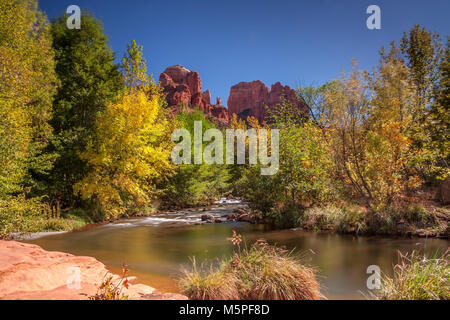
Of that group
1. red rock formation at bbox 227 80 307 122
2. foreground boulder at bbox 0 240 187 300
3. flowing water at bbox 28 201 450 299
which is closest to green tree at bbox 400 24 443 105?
flowing water at bbox 28 201 450 299

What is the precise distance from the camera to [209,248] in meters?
9.49

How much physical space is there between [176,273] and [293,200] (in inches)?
364

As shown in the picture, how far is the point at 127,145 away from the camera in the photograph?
1434 cm

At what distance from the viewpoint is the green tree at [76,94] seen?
48.1ft

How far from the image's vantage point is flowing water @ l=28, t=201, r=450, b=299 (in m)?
6.27

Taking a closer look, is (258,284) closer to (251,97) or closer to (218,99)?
(218,99)

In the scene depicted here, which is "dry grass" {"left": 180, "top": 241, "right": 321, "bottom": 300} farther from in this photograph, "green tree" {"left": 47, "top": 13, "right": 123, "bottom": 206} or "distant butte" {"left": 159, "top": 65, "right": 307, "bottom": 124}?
"distant butte" {"left": 159, "top": 65, "right": 307, "bottom": 124}

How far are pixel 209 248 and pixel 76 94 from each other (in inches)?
479

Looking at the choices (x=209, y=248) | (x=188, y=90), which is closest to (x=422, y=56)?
(x=209, y=248)

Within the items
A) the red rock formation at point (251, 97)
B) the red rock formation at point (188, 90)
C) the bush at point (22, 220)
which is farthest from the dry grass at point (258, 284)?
the red rock formation at point (251, 97)

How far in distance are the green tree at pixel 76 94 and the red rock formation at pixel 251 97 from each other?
9358cm

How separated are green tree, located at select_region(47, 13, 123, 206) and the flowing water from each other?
3.71m

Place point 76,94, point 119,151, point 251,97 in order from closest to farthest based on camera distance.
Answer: point 119,151
point 76,94
point 251,97

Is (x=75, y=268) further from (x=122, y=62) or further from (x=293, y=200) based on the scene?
(x=122, y=62)
